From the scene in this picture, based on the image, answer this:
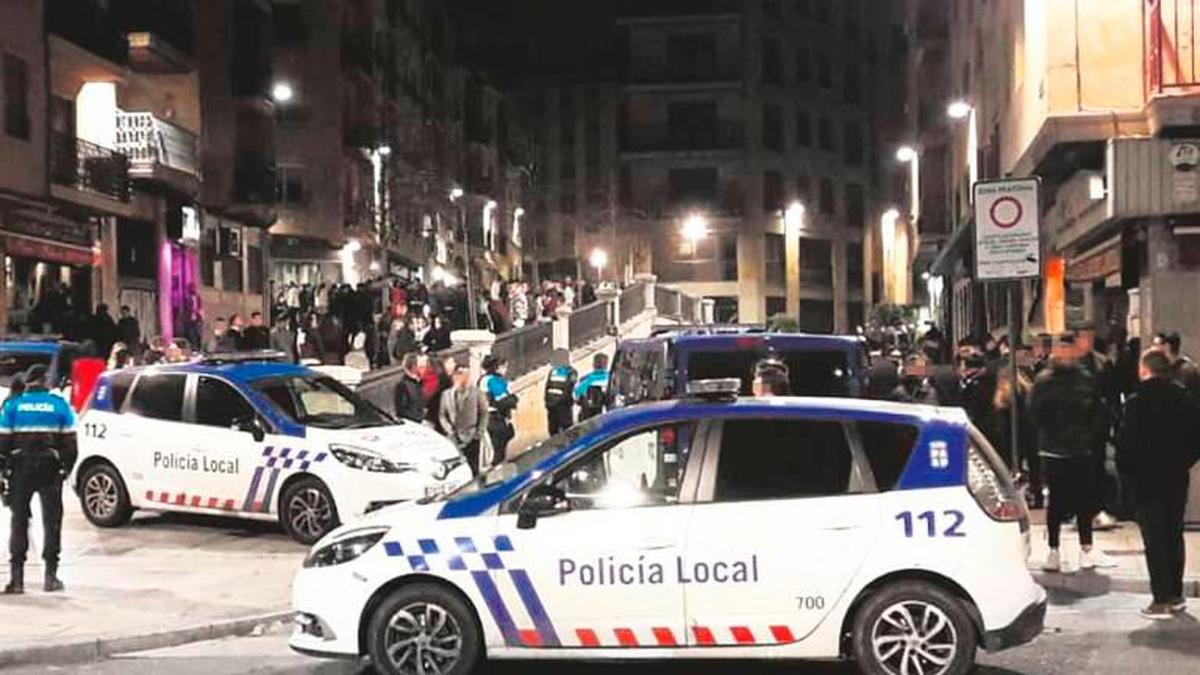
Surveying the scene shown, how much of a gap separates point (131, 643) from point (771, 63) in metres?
68.2

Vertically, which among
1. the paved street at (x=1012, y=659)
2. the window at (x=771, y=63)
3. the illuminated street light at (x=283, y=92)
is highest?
the window at (x=771, y=63)

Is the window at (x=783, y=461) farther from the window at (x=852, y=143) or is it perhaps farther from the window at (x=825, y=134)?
the window at (x=852, y=143)

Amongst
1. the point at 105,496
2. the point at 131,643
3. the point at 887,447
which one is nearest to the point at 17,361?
the point at 105,496

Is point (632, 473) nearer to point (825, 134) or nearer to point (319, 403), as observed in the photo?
Answer: point (319, 403)

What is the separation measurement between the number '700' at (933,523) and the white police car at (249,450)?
6.53 metres

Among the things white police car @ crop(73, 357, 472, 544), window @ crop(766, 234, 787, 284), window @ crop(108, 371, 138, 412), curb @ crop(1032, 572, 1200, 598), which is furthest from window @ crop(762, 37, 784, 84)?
curb @ crop(1032, 572, 1200, 598)

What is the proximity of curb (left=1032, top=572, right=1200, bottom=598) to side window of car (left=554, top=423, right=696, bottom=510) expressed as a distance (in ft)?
13.9

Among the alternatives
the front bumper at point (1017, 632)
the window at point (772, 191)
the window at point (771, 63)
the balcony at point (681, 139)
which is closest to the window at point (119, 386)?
the front bumper at point (1017, 632)

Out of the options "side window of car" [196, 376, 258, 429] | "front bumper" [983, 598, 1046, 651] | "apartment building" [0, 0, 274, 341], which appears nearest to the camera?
"front bumper" [983, 598, 1046, 651]

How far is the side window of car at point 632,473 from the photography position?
25.8ft

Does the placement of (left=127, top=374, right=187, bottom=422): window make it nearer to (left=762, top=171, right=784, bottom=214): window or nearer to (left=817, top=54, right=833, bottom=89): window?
(left=762, top=171, right=784, bottom=214): window

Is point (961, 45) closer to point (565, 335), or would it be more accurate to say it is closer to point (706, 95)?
point (565, 335)

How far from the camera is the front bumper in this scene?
767 centimetres

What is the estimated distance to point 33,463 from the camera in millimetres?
11219
